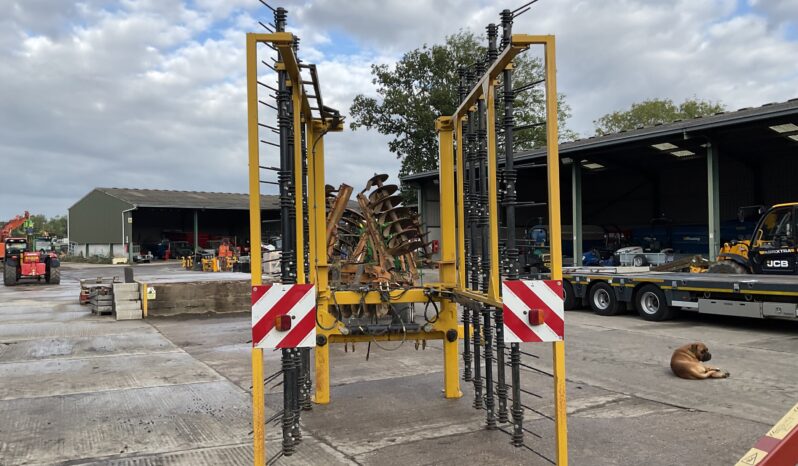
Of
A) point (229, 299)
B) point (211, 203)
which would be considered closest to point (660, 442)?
point (229, 299)

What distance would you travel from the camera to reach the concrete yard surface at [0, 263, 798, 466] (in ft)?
15.1

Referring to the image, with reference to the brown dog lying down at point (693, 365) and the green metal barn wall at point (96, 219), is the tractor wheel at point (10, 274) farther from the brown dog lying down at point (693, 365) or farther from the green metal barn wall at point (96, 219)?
the brown dog lying down at point (693, 365)

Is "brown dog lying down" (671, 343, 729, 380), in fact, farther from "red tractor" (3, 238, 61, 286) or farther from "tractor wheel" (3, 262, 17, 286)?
"tractor wheel" (3, 262, 17, 286)

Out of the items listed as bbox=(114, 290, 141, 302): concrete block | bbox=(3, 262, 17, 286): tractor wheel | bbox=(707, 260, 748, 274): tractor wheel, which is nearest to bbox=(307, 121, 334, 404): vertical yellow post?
bbox=(114, 290, 141, 302): concrete block

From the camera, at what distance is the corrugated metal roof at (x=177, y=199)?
4997 centimetres

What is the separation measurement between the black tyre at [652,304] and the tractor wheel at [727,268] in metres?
2.72

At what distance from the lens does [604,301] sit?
45.6ft

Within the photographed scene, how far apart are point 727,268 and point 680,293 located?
3158 mm

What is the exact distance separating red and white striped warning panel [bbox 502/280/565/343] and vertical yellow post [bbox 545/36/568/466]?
3.5 inches

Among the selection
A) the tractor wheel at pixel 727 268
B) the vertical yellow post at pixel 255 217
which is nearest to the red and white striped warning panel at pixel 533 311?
the vertical yellow post at pixel 255 217

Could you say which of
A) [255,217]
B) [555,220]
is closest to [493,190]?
[555,220]

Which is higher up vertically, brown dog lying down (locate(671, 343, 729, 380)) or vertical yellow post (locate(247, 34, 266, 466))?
vertical yellow post (locate(247, 34, 266, 466))

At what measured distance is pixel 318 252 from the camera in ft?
19.3

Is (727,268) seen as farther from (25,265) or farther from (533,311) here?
(25,265)
